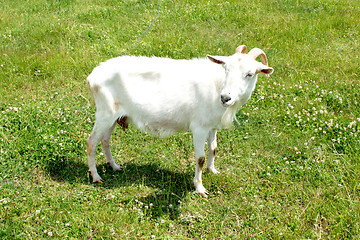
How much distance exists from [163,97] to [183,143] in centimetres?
130

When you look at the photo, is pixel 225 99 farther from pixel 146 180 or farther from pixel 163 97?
pixel 146 180

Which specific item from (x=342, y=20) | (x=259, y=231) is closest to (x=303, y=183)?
(x=259, y=231)

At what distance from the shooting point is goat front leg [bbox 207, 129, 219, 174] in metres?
5.09

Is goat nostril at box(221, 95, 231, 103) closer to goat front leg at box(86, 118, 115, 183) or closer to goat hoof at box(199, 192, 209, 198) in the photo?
goat hoof at box(199, 192, 209, 198)

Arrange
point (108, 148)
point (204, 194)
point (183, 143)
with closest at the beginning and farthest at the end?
point (204, 194) → point (108, 148) → point (183, 143)

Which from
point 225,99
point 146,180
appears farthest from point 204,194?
point 225,99

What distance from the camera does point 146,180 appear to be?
5.13m

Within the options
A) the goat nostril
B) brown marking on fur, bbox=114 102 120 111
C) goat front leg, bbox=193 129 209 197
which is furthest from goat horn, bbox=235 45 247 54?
brown marking on fur, bbox=114 102 120 111

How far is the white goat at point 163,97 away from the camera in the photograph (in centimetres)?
462

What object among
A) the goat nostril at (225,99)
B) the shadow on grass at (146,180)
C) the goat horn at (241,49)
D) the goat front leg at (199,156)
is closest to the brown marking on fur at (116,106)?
the shadow on grass at (146,180)

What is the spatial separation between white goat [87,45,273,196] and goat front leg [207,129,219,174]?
9 cm

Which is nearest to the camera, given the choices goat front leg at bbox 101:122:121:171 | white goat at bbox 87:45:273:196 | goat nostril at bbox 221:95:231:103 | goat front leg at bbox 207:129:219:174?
goat nostril at bbox 221:95:231:103

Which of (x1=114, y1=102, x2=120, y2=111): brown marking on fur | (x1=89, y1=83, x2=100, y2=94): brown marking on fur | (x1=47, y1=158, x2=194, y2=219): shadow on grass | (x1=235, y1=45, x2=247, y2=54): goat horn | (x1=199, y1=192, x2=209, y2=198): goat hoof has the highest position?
Result: (x1=235, y1=45, x2=247, y2=54): goat horn

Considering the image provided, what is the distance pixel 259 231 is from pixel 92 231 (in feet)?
6.63
